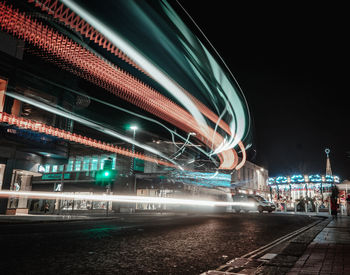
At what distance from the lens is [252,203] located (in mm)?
31891

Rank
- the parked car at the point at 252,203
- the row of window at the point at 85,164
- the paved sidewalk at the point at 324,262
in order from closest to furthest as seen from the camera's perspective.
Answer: the paved sidewalk at the point at 324,262 → the parked car at the point at 252,203 → the row of window at the point at 85,164

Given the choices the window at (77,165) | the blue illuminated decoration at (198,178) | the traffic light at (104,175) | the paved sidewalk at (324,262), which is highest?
the window at (77,165)

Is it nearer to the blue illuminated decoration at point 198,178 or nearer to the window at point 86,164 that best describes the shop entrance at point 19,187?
the window at point 86,164

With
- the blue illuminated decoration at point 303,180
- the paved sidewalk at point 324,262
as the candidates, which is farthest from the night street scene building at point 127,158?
the blue illuminated decoration at point 303,180

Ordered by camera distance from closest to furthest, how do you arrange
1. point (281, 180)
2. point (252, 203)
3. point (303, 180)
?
point (252, 203)
point (303, 180)
point (281, 180)

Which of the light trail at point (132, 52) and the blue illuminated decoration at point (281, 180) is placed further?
the blue illuminated decoration at point (281, 180)

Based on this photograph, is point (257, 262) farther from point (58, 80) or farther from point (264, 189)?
point (264, 189)

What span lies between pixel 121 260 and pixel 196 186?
26314mm

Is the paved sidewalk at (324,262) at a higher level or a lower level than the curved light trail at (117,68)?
lower

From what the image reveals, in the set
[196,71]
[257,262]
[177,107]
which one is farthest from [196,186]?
[257,262]

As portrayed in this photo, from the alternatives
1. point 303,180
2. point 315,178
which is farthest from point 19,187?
point 315,178

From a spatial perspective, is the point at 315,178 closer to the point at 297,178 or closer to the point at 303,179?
the point at 303,179

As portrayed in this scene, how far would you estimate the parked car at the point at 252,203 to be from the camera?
Answer: 30688mm

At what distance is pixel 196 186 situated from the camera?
3050 cm
